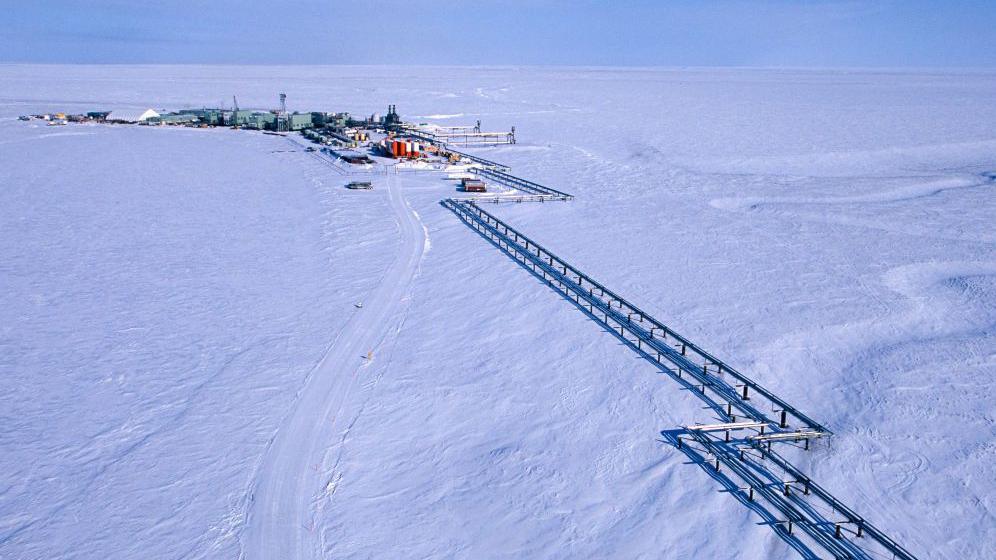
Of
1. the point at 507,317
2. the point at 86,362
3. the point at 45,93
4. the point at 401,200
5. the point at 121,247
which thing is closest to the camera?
the point at 86,362

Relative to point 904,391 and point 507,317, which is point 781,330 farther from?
point 507,317

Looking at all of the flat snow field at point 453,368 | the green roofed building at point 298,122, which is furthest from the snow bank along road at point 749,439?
the green roofed building at point 298,122

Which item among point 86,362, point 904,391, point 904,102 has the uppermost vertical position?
point 904,102

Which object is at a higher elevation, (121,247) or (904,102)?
(904,102)

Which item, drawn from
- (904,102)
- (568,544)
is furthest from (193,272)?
(904,102)

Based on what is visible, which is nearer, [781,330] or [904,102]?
[781,330]

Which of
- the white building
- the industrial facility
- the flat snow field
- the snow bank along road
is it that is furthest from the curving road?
the white building

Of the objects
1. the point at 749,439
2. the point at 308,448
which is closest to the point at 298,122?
the point at 308,448
